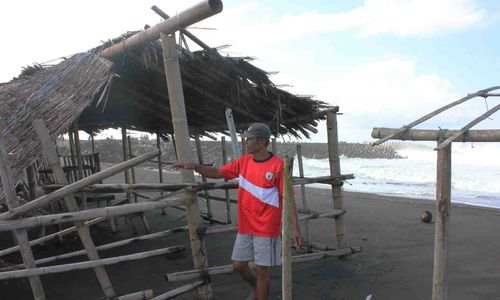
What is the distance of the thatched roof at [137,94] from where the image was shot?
12.2 feet

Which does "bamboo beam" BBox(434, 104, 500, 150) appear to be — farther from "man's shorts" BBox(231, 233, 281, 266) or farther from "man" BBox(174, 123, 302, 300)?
"man's shorts" BBox(231, 233, 281, 266)

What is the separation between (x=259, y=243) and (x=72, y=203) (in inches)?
60.1

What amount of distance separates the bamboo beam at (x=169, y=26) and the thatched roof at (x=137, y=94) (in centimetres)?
11

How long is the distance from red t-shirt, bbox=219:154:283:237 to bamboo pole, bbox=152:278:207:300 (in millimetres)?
751

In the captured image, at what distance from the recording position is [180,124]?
3.82 meters

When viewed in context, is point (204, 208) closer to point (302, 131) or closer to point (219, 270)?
point (302, 131)

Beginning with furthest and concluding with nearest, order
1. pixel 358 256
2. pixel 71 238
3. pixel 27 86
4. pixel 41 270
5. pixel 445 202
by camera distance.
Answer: pixel 71 238 < pixel 358 256 < pixel 27 86 < pixel 41 270 < pixel 445 202

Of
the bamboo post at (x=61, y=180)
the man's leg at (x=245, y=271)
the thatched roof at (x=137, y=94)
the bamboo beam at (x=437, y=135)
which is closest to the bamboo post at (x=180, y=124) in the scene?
the thatched roof at (x=137, y=94)

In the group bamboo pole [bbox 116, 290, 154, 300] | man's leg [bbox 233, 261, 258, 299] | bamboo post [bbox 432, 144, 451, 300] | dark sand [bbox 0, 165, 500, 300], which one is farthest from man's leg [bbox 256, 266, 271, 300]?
bamboo post [bbox 432, 144, 451, 300]

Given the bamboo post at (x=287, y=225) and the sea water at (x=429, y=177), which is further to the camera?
the sea water at (x=429, y=177)

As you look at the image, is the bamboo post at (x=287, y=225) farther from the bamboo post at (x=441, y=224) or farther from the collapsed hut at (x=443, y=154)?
the bamboo post at (x=441, y=224)

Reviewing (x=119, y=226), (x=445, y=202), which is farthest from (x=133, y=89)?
→ (x=445, y=202)

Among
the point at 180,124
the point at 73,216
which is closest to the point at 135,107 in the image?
the point at 180,124

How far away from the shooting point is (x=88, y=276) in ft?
16.5
